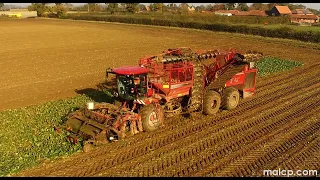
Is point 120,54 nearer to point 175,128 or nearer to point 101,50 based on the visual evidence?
point 101,50

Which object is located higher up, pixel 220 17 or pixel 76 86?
pixel 220 17

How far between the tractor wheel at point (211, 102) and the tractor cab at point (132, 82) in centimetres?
299

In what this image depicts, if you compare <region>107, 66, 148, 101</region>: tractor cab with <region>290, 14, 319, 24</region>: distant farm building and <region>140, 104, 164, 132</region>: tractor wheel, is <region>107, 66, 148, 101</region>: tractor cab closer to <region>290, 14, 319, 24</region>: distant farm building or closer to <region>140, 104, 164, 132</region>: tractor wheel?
<region>140, 104, 164, 132</region>: tractor wheel

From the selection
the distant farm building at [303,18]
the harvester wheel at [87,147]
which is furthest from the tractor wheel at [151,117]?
the distant farm building at [303,18]

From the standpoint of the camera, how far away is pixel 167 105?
41.5 ft

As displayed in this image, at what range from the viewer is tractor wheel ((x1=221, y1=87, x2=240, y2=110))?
557 inches

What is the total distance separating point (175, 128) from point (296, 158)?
4.37 metres

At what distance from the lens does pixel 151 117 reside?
1162 cm

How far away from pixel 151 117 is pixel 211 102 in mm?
3149

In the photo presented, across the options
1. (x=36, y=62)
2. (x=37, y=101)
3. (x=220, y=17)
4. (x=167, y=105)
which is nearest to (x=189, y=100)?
(x=167, y=105)

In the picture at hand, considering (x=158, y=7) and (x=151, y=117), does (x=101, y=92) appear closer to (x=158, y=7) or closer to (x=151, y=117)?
(x=151, y=117)

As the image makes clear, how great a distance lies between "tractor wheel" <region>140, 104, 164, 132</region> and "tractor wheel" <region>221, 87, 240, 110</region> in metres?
3.53

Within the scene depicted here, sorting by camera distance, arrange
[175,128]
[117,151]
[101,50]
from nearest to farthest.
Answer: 1. [117,151]
2. [175,128]
3. [101,50]

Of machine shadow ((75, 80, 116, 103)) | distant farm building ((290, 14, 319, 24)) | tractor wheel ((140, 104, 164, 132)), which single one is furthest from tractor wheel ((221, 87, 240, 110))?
distant farm building ((290, 14, 319, 24))
